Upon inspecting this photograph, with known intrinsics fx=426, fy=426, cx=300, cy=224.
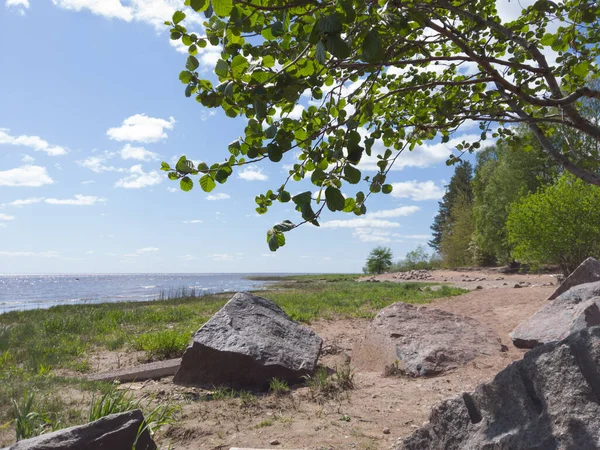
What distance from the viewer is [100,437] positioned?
2879mm

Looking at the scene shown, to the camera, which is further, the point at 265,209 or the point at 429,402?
the point at 429,402

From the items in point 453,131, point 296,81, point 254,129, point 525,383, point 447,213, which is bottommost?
point 525,383

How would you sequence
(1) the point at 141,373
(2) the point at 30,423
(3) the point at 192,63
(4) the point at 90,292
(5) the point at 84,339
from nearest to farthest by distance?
1. (3) the point at 192,63
2. (2) the point at 30,423
3. (1) the point at 141,373
4. (5) the point at 84,339
5. (4) the point at 90,292

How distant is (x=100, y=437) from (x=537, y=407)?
8.98 ft

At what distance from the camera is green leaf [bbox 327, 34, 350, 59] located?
154 centimetres

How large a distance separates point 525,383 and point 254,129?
2.12 metres

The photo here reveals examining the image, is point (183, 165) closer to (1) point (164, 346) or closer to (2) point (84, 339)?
(1) point (164, 346)

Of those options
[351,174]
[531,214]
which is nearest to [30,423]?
[351,174]

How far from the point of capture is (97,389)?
4.98 metres

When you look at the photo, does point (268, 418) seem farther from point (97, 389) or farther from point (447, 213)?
point (447, 213)

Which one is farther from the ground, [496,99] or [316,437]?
[496,99]

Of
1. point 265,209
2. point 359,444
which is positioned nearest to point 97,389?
point 359,444

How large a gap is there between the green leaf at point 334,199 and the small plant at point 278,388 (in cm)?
384

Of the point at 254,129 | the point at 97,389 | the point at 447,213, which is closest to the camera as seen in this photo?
the point at 254,129
